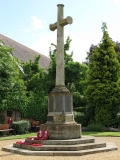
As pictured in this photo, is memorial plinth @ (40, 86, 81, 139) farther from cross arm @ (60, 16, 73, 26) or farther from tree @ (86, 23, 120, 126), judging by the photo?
tree @ (86, 23, 120, 126)

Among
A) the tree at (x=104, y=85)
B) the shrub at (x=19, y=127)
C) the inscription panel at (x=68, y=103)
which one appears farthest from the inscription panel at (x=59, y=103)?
the tree at (x=104, y=85)

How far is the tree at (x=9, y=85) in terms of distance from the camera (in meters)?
21.2

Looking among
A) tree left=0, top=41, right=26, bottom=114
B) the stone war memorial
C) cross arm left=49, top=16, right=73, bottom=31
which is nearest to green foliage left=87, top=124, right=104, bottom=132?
tree left=0, top=41, right=26, bottom=114

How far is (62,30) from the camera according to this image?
1416cm

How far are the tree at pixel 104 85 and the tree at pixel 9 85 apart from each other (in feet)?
20.3

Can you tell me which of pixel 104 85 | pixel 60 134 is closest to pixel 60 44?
pixel 60 134

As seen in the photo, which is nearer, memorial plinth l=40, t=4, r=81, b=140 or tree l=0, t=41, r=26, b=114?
memorial plinth l=40, t=4, r=81, b=140

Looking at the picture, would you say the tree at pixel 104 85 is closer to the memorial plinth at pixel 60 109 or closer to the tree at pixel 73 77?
the tree at pixel 73 77

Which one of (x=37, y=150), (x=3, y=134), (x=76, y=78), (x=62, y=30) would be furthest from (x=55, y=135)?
(x=76, y=78)

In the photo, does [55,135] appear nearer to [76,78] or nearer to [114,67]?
[114,67]

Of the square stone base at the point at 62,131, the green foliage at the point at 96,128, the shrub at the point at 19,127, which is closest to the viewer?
the square stone base at the point at 62,131

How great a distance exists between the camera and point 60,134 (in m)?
12.7

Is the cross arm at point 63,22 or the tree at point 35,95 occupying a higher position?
the cross arm at point 63,22

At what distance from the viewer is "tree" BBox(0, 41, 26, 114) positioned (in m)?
21.2
